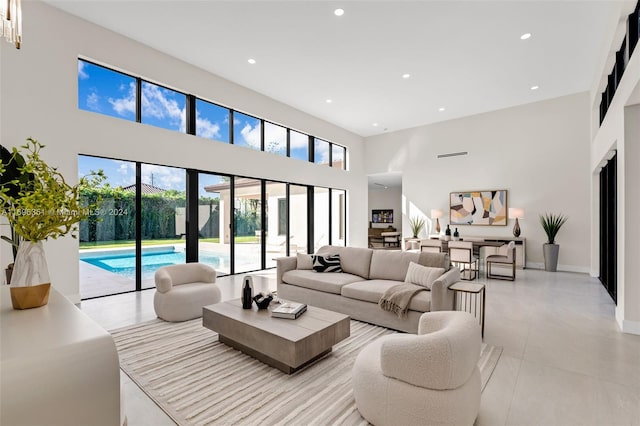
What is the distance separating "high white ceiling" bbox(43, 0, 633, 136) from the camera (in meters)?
4.27

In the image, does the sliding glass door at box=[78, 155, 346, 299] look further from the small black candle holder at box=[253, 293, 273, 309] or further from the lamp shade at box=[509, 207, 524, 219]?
the lamp shade at box=[509, 207, 524, 219]

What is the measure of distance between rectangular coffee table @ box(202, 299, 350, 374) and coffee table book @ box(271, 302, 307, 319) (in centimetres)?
Answer: 4

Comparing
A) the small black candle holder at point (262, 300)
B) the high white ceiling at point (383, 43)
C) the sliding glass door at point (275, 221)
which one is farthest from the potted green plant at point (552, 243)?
the small black candle holder at point (262, 300)

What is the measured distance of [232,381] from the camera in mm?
2453

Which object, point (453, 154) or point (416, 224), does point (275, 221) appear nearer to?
point (416, 224)

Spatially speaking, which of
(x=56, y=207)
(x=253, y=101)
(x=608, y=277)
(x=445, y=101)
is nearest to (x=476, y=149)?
(x=445, y=101)

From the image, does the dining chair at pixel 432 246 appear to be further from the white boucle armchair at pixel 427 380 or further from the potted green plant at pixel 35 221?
the potted green plant at pixel 35 221

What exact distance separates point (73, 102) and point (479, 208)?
8.91m

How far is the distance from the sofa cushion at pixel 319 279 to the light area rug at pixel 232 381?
827mm

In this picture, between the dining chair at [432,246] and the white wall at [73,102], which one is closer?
the white wall at [73,102]

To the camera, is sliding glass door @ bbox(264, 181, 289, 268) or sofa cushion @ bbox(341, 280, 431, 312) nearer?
sofa cushion @ bbox(341, 280, 431, 312)

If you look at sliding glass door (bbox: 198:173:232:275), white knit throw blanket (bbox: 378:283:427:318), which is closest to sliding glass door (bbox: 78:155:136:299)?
sliding glass door (bbox: 198:173:232:275)

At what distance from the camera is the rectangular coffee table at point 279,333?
246cm

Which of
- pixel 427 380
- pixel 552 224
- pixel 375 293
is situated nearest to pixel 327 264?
pixel 375 293
